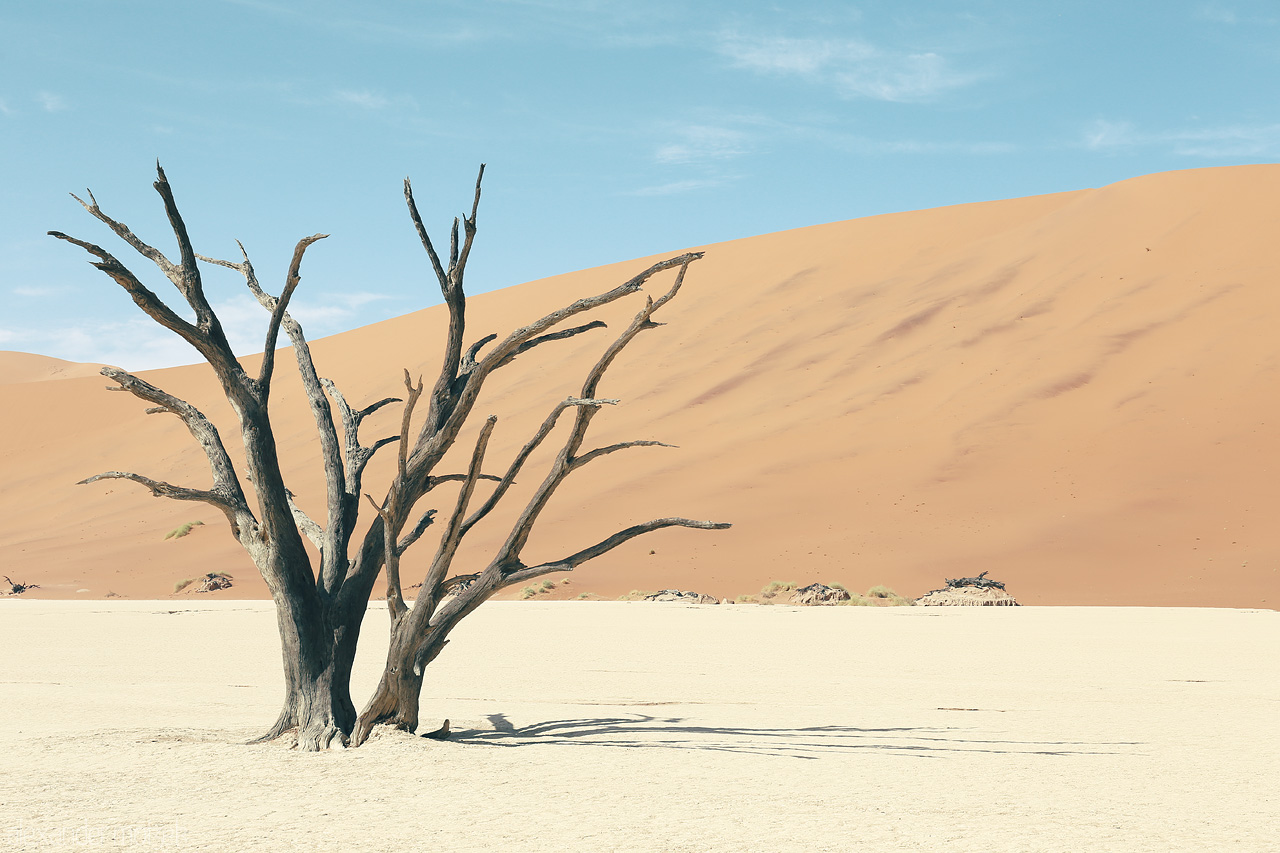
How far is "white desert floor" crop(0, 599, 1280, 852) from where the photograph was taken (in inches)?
173

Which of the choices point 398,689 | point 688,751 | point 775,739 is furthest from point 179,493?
point 775,739

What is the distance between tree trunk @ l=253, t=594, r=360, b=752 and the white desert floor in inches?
9.9

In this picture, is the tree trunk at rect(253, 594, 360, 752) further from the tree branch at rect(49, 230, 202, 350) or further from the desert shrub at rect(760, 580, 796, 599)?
the desert shrub at rect(760, 580, 796, 599)

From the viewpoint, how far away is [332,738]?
6219 mm

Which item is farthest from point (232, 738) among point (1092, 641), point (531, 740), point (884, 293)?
point (884, 293)

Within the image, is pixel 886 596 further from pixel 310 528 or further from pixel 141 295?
pixel 141 295

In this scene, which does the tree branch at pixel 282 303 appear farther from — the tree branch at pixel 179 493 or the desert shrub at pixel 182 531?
the desert shrub at pixel 182 531

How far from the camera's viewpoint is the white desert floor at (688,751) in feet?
14.4

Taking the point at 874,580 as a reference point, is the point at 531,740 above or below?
below

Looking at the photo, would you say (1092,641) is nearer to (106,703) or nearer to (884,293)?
(106,703)

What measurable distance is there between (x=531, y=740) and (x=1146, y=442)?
2244cm

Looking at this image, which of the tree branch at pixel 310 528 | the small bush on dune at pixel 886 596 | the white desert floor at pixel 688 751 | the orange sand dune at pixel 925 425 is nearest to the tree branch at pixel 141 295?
the tree branch at pixel 310 528

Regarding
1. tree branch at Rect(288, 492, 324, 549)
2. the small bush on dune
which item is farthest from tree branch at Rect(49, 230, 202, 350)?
the small bush on dune

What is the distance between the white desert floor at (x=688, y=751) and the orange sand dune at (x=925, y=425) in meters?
9.06
